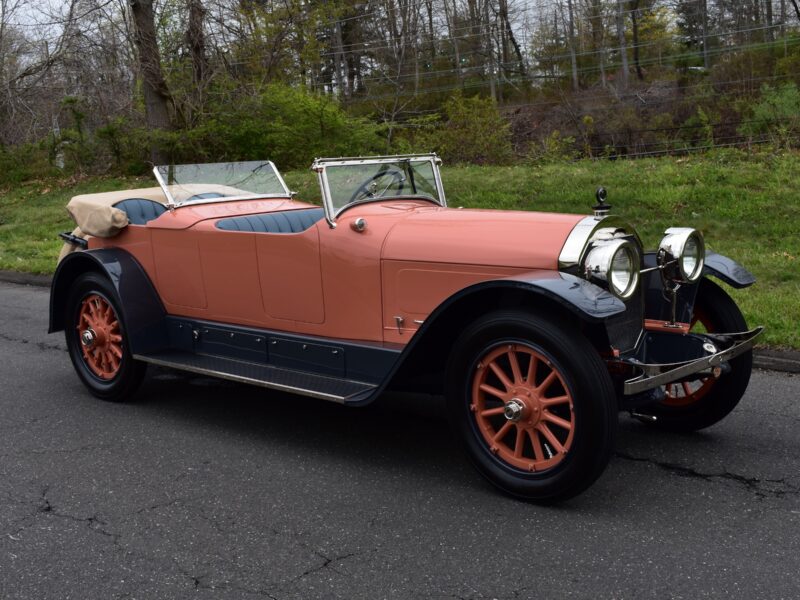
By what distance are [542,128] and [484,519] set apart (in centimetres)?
3305

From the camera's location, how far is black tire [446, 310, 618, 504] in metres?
3.23

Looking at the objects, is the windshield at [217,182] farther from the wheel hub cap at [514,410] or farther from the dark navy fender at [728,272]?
the dark navy fender at [728,272]

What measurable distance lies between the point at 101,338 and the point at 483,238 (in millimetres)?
2853

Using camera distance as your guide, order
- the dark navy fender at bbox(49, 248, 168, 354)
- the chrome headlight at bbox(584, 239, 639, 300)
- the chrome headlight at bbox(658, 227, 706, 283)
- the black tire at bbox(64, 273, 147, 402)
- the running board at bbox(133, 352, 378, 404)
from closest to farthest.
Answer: the chrome headlight at bbox(584, 239, 639, 300) → the chrome headlight at bbox(658, 227, 706, 283) → the running board at bbox(133, 352, 378, 404) → the dark navy fender at bbox(49, 248, 168, 354) → the black tire at bbox(64, 273, 147, 402)

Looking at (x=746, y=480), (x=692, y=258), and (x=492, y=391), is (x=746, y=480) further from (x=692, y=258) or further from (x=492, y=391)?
(x=492, y=391)

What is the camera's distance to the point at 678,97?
3272cm

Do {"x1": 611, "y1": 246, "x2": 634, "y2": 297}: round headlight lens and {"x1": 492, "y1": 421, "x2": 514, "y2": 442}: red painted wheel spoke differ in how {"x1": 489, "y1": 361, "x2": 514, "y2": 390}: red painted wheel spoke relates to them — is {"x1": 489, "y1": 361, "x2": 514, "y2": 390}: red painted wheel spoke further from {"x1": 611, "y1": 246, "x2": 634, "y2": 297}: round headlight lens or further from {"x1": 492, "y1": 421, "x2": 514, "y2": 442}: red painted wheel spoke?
{"x1": 611, "y1": 246, "x2": 634, "y2": 297}: round headlight lens

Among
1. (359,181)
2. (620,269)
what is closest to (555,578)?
(620,269)

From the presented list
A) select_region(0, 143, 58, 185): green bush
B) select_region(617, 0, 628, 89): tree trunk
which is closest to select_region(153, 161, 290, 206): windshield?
select_region(0, 143, 58, 185): green bush

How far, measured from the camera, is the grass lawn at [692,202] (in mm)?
7012

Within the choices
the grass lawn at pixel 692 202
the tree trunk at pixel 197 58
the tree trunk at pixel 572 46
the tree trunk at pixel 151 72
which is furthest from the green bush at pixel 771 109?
the tree trunk at pixel 572 46

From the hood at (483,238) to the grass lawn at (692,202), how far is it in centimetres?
278

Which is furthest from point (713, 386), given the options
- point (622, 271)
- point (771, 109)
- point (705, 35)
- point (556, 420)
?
point (705, 35)

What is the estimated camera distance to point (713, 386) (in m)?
4.17
